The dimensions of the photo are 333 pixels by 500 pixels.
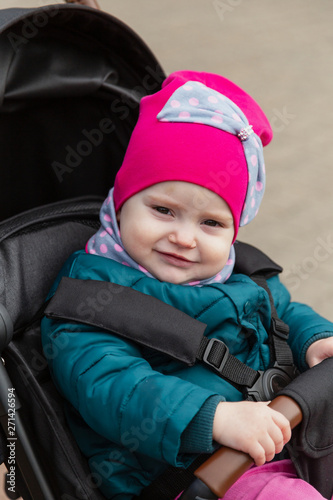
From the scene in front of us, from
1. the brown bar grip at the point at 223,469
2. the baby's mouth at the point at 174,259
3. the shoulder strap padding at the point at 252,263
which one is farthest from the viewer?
the shoulder strap padding at the point at 252,263

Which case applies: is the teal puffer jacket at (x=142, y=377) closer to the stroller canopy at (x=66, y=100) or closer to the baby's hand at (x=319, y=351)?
the baby's hand at (x=319, y=351)

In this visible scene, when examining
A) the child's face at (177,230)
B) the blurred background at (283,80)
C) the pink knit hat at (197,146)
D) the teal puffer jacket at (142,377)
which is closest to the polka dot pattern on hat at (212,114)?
the pink knit hat at (197,146)

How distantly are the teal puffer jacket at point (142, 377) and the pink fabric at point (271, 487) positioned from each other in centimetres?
10

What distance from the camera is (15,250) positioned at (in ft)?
3.85

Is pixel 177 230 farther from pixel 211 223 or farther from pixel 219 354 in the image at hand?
pixel 219 354

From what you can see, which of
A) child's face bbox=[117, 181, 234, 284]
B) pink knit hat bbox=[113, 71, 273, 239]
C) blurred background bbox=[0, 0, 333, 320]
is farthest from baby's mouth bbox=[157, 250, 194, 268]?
blurred background bbox=[0, 0, 333, 320]

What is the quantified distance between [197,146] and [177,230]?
5.6 inches

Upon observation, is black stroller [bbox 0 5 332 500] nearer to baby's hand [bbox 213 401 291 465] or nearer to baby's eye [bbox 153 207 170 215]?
baby's hand [bbox 213 401 291 465]

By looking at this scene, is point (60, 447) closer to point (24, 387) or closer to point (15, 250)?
point (24, 387)

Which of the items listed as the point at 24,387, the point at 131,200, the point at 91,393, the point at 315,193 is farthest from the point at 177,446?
the point at 315,193

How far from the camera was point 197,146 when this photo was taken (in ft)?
3.60

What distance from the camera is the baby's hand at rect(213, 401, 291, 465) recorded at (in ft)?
2.89

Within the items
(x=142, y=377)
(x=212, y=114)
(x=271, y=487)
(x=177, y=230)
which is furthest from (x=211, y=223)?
(x=271, y=487)

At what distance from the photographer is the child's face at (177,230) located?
3.57ft
